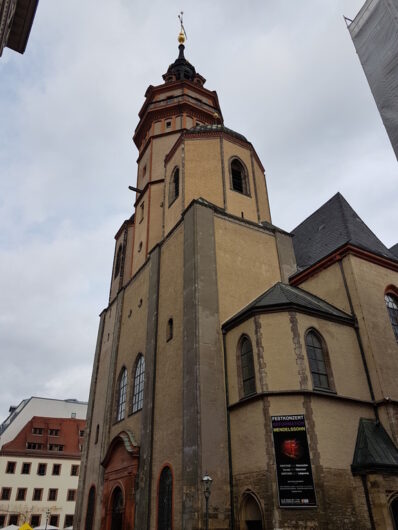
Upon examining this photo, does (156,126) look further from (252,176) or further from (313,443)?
(313,443)

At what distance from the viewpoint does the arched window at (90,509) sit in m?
17.9

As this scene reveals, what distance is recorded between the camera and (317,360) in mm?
13352

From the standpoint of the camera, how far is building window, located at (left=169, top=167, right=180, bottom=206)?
2059cm

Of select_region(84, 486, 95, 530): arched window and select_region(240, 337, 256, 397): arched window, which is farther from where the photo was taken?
select_region(84, 486, 95, 530): arched window

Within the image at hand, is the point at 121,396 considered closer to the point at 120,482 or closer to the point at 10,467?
the point at 120,482

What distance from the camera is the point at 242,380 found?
44.3 ft

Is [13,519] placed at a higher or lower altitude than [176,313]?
lower

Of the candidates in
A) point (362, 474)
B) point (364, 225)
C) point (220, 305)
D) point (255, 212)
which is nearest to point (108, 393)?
point (220, 305)

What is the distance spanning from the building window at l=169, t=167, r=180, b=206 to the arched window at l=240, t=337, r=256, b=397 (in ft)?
29.3

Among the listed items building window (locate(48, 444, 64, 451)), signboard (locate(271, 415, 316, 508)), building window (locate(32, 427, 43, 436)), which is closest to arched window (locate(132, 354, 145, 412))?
signboard (locate(271, 415, 316, 508))

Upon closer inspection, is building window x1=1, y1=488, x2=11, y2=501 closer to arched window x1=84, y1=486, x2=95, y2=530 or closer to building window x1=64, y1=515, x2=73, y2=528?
building window x1=64, y1=515, x2=73, y2=528

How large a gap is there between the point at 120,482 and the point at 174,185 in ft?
42.1

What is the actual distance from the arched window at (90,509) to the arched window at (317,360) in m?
11.5

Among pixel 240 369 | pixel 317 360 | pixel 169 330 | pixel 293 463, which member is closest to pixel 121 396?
pixel 169 330
